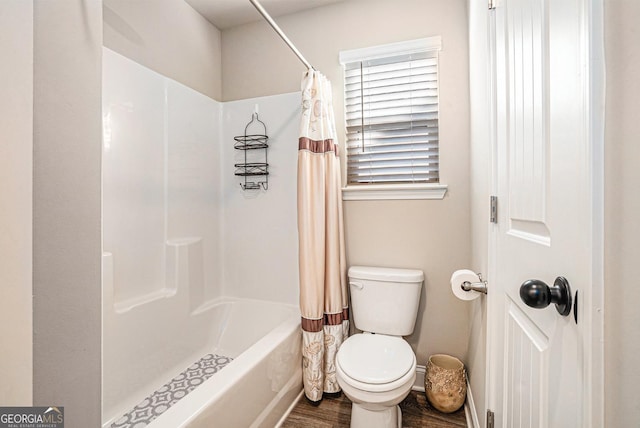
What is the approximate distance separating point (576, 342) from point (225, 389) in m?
1.18

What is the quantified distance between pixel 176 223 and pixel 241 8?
1600mm

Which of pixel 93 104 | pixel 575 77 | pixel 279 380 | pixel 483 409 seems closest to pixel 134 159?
pixel 93 104

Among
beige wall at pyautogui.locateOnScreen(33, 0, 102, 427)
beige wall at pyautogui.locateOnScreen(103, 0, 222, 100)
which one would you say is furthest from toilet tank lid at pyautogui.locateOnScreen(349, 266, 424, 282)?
beige wall at pyautogui.locateOnScreen(103, 0, 222, 100)

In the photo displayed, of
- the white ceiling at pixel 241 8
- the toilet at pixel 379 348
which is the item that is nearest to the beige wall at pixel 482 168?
the toilet at pixel 379 348

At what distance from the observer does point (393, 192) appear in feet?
6.35

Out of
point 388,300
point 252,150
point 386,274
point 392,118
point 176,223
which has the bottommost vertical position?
point 388,300

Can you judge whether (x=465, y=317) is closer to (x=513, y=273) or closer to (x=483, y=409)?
(x=483, y=409)

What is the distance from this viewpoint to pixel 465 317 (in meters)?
1.83

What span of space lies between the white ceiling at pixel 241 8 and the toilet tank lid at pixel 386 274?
1818 mm

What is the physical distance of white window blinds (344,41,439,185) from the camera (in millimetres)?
1913

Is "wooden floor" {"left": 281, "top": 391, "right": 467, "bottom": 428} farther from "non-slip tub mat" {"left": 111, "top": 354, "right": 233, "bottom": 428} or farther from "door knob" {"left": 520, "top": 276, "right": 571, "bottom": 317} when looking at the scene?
"door knob" {"left": 520, "top": 276, "right": 571, "bottom": 317}

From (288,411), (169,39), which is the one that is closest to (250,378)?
(288,411)

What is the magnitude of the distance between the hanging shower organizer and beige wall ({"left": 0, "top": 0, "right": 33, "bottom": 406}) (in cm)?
169

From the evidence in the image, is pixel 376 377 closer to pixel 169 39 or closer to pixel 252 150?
pixel 252 150
